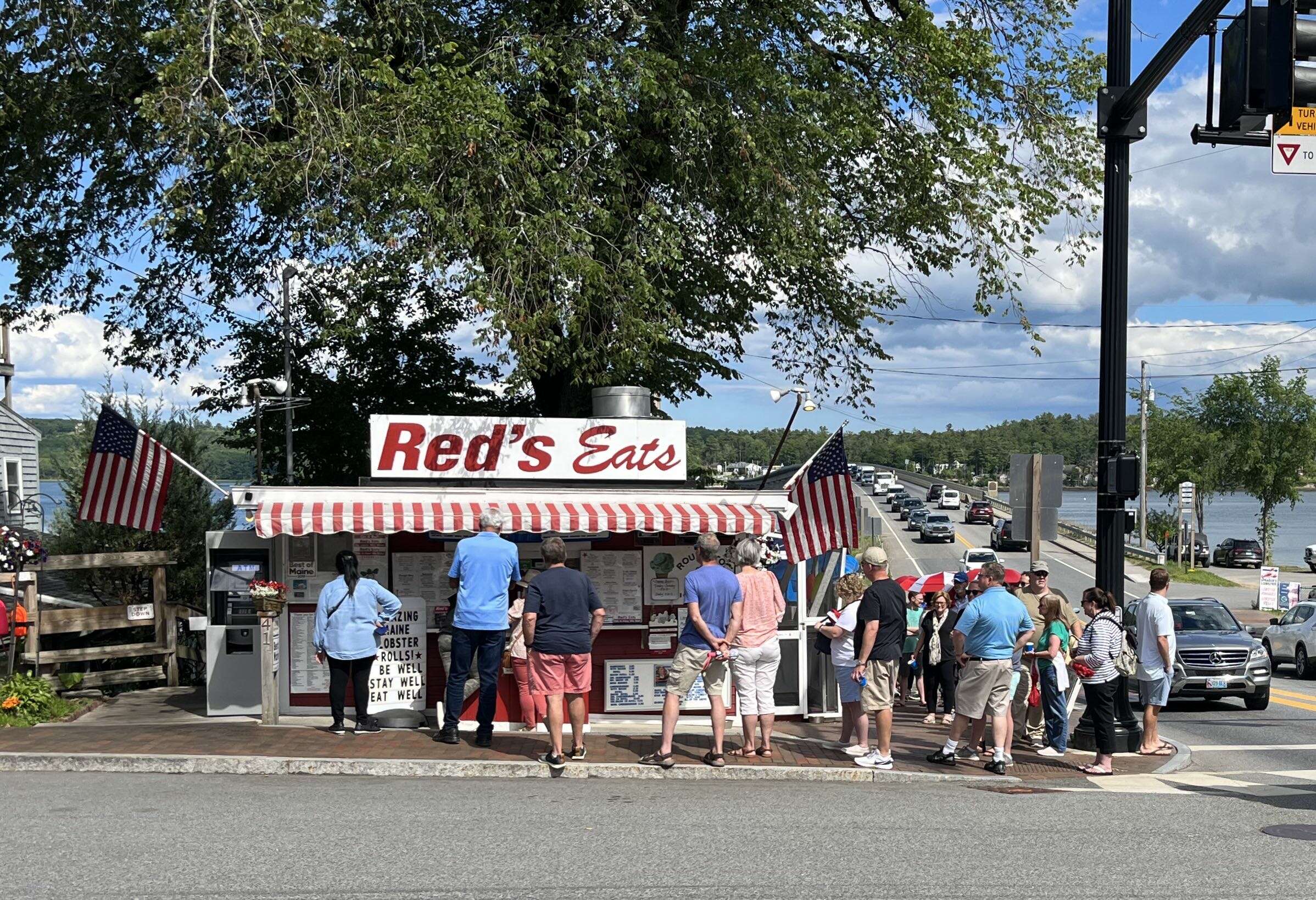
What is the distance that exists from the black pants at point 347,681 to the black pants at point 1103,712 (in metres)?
6.15

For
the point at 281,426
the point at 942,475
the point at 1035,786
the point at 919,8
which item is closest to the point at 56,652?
the point at 281,426

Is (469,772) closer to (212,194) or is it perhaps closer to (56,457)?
(212,194)

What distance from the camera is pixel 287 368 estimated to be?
62.0ft

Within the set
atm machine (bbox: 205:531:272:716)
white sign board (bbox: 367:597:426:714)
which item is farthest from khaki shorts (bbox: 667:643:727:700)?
atm machine (bbox: 205:531:272:716)

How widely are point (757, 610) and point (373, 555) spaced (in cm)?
402

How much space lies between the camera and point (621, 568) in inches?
494

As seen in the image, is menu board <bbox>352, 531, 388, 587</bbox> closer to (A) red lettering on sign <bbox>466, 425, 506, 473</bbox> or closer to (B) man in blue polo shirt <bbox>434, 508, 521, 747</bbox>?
(A) red lettering on sign <bbox>466, 425, 506, 473</bbox>

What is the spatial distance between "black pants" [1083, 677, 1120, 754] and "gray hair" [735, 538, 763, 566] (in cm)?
303

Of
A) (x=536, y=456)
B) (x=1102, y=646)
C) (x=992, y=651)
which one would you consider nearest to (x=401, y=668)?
(x=536, y=456)

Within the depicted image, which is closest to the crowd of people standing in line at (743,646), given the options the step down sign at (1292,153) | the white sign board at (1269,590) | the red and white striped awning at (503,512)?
the red and white striped awning at (503,512)

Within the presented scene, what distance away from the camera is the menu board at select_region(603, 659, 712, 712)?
490 inches

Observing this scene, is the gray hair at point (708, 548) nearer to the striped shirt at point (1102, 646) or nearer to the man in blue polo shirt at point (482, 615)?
the man in blue polo shirt at point (482, 615)

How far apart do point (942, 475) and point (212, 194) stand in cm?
18953

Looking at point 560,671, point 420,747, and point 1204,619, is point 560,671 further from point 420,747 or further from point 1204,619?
point 1204,619
